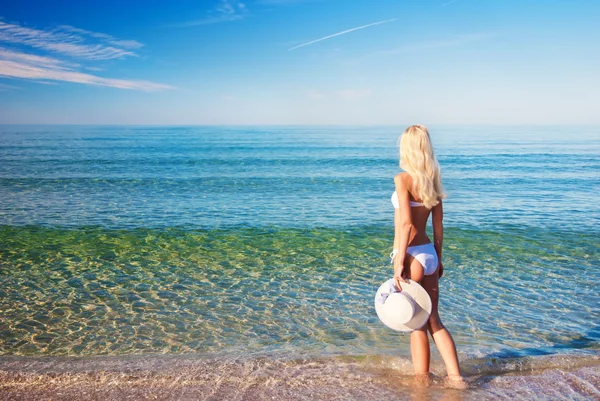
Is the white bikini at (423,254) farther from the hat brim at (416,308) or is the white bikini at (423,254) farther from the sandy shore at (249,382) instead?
the sandy shore at (249,382)

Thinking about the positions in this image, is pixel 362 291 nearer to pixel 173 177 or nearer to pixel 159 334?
pixel 159 334

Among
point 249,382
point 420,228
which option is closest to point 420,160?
point 420,228

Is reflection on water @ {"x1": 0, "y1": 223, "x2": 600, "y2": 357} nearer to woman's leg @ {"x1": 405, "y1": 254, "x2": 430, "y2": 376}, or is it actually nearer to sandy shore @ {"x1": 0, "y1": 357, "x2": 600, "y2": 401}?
sandy shore @ {"x1": 0, "y1": 357, "x2": 600, "y2": 401}

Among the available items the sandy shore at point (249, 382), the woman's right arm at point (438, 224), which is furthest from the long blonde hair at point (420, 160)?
the sandy shore at point (249, 382)

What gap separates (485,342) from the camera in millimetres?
5883

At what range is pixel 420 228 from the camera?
4.38m

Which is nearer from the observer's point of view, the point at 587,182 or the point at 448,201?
the point at 448,201

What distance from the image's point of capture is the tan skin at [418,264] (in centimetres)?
421

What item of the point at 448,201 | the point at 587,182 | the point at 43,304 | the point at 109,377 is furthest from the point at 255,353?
the point at 587,182

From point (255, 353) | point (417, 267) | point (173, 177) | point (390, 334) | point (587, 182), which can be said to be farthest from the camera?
point (173, 177)

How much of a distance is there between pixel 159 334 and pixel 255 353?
1.48 m

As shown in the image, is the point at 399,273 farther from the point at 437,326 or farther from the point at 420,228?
the point at 437,326

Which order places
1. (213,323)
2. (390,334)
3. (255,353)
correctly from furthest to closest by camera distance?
(213,323) < (390,334) < (255,353)

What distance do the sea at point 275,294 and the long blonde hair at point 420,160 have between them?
1.99m
